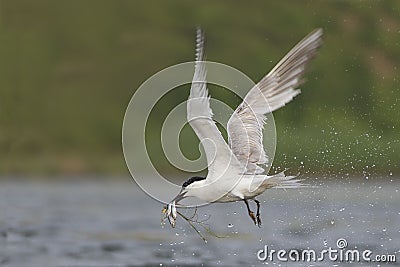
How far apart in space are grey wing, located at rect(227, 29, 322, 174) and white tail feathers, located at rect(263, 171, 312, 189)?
13.4 inches

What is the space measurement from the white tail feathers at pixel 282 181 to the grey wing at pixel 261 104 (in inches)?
13.4

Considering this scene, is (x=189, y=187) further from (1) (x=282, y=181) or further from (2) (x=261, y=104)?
(2) (x=261, y=104)

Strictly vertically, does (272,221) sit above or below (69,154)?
below

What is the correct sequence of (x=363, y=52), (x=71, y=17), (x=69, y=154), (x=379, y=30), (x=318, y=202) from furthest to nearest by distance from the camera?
(x=71, y=17) < (x=69, y=154) < (x=363, y=52) < (x=379, y=30) < (x=318, y=202)

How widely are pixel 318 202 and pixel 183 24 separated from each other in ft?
94.5

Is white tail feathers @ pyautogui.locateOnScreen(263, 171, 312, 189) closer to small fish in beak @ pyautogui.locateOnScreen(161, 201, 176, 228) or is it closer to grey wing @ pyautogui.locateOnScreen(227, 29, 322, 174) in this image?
grey wing @ pyautogui.locateOnScreen(227, 29, 322, 174)

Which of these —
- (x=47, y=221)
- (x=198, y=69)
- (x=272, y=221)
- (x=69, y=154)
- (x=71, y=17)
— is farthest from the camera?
(x=71, y=17)

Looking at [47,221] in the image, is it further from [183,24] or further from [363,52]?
[183,24]

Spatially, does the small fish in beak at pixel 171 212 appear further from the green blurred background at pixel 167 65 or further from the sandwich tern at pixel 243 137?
the green blurred background at pixel 167 65

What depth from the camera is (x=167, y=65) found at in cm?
4397

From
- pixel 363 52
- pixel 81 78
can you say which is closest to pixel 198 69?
pixel 363 52

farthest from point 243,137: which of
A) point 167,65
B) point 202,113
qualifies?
point 167,65

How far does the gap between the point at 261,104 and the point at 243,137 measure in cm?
39

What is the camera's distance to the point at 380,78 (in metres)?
35.3
